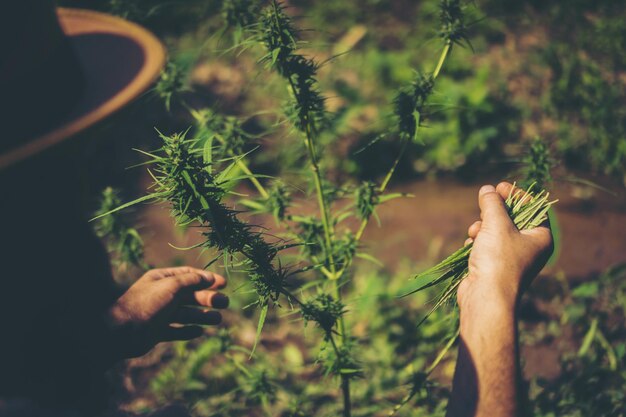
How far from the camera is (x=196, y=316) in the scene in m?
1.49

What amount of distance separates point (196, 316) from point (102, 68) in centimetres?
100

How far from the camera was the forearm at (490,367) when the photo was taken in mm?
1086

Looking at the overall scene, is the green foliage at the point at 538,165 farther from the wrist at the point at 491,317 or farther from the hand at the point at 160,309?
the hand at the point at 160,309

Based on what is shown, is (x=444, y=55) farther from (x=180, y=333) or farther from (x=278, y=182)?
(x=180, y=333)

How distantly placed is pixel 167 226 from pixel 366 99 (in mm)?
1592

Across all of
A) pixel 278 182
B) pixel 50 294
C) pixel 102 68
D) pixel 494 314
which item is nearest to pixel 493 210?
pixel 494 314

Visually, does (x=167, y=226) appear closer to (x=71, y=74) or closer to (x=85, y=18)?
(x=85, y=18)

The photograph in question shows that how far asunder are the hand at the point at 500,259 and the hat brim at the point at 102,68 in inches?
43.4

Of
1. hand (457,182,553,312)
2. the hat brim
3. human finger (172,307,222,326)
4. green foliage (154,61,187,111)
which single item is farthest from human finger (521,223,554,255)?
the hat brim

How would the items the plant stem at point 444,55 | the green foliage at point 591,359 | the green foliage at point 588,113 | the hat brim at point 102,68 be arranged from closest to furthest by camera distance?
the plant stem at point 444,55
the hat brim at point 102,68
the green foliage at point 591,359
the green foliage at point 588,113

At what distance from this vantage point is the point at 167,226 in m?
2.94

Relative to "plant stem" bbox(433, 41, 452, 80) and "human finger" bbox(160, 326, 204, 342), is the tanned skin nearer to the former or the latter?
"plant stem" bbox(433, 41, 452, 80)

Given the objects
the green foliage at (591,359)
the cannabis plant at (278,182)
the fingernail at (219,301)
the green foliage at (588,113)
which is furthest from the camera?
the green foliage at (588,113)

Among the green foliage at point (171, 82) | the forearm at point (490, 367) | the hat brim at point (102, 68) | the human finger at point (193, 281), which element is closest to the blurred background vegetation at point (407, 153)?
the green foliage at point (171, 82)
